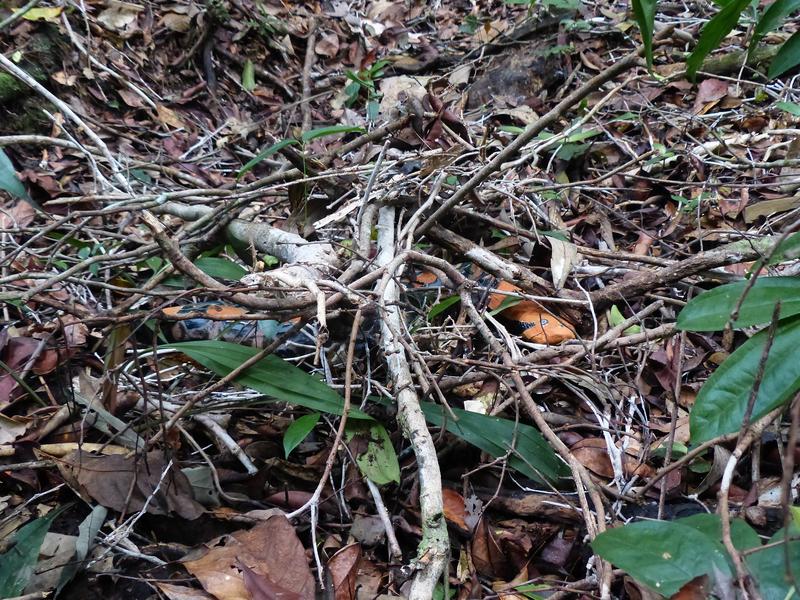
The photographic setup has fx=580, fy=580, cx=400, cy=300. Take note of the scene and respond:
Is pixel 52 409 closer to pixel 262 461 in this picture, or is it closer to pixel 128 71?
pixel 262 461

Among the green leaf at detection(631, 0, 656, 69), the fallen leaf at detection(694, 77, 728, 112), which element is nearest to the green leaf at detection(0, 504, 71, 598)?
the green leaf at detection(631, 0, 656, 69)

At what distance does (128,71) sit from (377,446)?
8.49 ft

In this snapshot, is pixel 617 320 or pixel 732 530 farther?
pixel 617 320

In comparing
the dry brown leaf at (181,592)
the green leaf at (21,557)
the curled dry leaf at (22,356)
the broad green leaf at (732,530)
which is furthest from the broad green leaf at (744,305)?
the curled dry leaf at (22,356)

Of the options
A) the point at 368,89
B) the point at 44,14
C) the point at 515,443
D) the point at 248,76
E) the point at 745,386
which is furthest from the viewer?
the point at 248,76

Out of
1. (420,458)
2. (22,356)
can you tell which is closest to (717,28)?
(420,458)

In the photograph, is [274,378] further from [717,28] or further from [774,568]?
[717,28]

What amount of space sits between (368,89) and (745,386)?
7.85 feet

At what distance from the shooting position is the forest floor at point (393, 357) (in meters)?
1.00

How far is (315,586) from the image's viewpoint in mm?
959

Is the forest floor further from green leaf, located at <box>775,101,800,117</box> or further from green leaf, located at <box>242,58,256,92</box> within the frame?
green leaf, located at <box>242,58,256,92</box>

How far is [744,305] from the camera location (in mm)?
915

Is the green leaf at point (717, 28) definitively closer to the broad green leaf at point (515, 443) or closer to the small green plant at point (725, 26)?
the small green plant at point (725, 26)

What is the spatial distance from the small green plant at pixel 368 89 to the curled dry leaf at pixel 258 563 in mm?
1764
